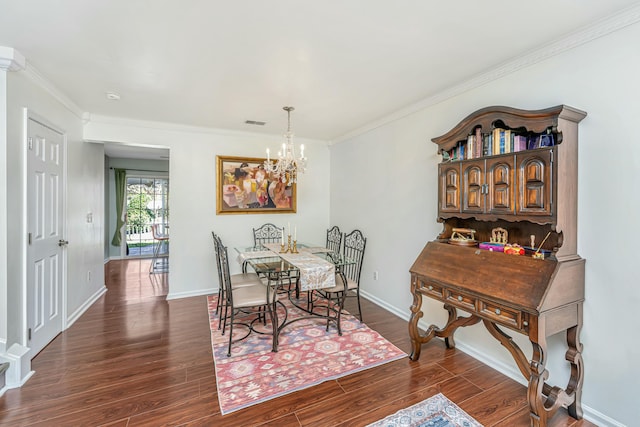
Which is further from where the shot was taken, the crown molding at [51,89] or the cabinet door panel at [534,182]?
the crown molding at [51,89]

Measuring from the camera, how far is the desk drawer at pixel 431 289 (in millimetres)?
2342

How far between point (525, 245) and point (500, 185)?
51 centimetres

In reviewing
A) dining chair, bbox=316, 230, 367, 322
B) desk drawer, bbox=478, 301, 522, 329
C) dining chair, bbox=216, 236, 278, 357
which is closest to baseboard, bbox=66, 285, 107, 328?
dining chair, bbox=216, 236, 278, 357

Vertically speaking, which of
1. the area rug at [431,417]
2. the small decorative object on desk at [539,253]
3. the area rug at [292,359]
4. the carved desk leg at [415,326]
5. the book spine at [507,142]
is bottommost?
the area rug at [431,417]

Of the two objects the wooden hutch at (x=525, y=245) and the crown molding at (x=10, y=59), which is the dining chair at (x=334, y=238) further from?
the crown molding at (x=10, y=59)

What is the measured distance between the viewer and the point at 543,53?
6.95 ft

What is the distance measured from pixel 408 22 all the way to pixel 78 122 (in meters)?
3.88

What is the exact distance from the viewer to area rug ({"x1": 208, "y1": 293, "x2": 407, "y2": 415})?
216cm

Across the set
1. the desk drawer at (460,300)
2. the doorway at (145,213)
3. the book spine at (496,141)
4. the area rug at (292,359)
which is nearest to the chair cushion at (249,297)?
the area rug at (292,359)

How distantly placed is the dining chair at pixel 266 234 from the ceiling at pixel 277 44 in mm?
2086

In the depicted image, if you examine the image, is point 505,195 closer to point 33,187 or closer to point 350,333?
point 350,333

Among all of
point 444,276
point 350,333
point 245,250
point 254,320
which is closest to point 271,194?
point 245,250

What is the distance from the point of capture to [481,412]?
1.95 meters

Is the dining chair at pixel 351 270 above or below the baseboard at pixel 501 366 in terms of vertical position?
above
